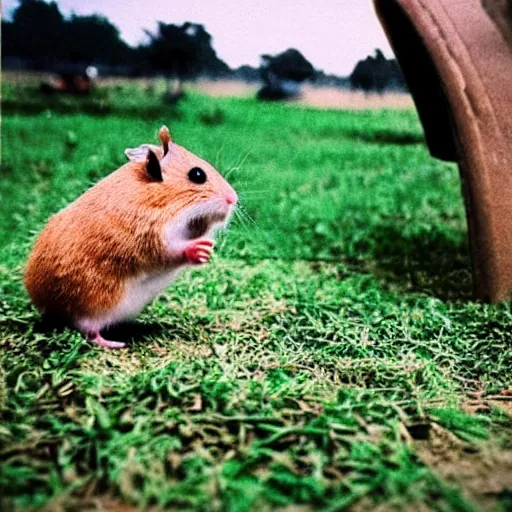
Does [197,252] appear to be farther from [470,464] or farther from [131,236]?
[470,464]

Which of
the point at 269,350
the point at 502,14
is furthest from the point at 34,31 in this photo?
the point at 502,14

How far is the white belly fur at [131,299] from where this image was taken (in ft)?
6.06

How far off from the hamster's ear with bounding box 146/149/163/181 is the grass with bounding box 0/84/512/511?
35 cm

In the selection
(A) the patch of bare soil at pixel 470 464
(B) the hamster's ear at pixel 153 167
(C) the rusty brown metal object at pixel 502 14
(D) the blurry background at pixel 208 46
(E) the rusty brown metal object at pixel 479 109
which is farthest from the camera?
(D) the blurry background at pixel 208 46

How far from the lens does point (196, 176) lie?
1.81 m

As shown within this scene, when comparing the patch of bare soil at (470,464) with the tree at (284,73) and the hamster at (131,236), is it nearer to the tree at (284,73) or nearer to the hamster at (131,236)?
the hamster at (131,236)

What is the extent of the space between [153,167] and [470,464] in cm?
113

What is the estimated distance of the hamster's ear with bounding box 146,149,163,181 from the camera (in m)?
1.78

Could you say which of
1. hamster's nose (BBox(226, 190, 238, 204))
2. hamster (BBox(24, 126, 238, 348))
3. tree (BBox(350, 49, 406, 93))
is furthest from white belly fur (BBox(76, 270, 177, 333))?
tree (BBox(350, 49, 406, 93))

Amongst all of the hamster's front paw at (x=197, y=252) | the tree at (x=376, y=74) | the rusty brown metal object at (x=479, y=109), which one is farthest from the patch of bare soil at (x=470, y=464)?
the tree at (x=376, y=74)

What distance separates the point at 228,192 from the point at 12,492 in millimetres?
998

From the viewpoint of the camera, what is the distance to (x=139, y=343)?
1950 millimetres

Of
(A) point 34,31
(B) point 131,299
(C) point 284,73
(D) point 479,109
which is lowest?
(B) point 131,299

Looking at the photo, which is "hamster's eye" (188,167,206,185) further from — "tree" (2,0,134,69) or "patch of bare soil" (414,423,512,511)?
"tree" (2,0,134,69)
